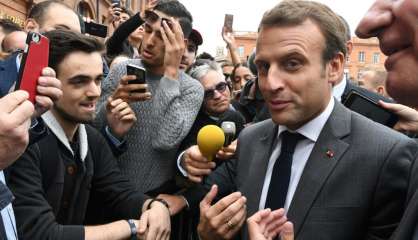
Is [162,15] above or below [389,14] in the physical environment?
above

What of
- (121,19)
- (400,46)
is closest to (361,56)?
(121,19)

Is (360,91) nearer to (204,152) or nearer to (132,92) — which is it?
(204,152)

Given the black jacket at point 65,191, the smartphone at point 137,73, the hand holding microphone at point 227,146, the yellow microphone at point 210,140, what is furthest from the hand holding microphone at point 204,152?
the smartphone at point 137,73

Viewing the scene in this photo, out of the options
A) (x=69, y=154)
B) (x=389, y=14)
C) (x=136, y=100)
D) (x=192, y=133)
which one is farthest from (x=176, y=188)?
(x=389, y=14)

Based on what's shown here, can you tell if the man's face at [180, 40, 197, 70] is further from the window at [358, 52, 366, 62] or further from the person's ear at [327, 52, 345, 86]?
the window at [358, 52, 366, 62]

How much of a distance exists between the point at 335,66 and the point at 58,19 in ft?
8.38

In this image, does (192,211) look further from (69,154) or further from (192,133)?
(69,154)

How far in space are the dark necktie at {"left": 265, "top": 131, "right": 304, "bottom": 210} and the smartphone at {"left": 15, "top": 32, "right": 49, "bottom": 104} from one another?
→ 38.8 inches

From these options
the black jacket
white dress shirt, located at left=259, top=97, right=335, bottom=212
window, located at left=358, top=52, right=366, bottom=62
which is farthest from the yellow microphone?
window, located at left=358, top=52, right=366, bottom=62

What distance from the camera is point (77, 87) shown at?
2570 millimetres

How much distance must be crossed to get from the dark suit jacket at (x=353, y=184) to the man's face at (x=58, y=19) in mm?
2568

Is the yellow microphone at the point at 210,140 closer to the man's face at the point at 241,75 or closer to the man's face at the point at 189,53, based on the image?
the man's face at the point at 189,53

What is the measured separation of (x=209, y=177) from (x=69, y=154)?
0.74 meters

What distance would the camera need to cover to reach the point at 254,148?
6.84 ft
